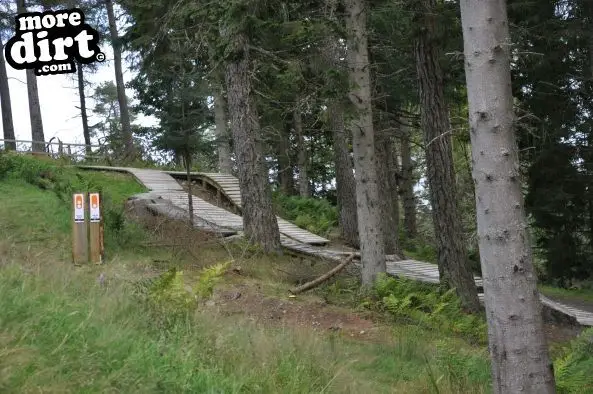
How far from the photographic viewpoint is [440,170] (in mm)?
10867

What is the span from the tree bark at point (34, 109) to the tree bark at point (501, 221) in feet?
82.3

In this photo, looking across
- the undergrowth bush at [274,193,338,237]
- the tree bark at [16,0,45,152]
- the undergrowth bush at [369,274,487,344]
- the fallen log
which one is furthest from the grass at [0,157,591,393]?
the tree bark at [16,0,45,152]

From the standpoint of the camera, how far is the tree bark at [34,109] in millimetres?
27047

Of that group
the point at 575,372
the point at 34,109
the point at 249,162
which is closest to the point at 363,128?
the point at 249,162

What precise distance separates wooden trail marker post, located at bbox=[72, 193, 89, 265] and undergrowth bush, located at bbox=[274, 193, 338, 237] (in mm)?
9394

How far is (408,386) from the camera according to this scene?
569cm

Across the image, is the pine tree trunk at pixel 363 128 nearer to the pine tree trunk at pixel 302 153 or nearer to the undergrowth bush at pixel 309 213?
the undergrowth bush at pixel 309 213

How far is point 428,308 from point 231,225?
251 inches

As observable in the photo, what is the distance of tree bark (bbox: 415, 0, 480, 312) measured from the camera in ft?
35.3

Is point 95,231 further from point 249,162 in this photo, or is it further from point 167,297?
point 167,297

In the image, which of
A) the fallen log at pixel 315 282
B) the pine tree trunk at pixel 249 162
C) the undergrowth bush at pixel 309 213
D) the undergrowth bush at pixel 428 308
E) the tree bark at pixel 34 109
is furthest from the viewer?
the tree bark at pixel 34 109

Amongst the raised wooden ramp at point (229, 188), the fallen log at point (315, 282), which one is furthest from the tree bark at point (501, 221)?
the raised wooden ramp at point (229, 188)

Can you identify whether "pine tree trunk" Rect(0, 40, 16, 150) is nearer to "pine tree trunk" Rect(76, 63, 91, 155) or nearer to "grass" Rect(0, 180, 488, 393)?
"pine tree trunk" Rect(76, 63, 91, 155)

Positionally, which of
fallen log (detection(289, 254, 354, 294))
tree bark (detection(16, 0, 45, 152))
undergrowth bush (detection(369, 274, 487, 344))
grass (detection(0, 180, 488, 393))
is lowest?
undergrowth bush (detection(369, 274, 487, 344))
